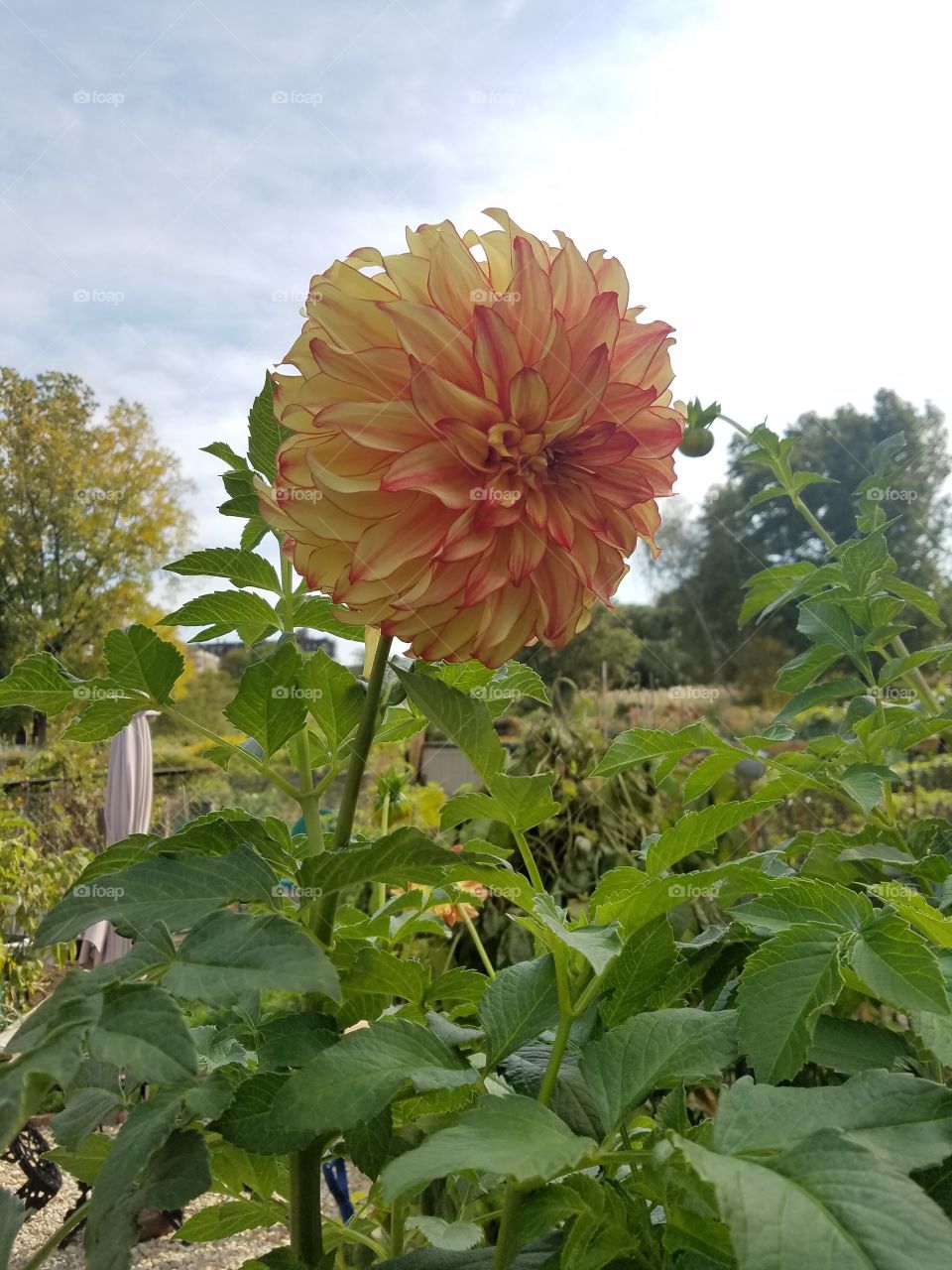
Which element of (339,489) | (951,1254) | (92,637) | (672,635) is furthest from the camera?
(672,635)

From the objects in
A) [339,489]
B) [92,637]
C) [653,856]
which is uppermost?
[92,637]

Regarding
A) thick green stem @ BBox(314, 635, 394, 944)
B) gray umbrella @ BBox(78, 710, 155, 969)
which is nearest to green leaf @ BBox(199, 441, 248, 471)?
thick green stem @ BBox(314, 635, 394, 944)

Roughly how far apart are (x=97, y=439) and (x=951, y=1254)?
9.74 m

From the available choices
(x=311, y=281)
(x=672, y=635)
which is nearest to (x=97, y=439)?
(x=672, y=635)

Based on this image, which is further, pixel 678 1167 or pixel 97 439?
pixel 97 439

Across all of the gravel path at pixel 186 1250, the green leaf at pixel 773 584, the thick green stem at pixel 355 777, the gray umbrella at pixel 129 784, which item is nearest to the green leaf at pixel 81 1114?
the thick green stem at pixel 355 777

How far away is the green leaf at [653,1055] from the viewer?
260mm

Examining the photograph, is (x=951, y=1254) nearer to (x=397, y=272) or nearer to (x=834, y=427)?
(x=397, y=272)

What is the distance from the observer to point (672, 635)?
42.5ft

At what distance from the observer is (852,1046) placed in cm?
30

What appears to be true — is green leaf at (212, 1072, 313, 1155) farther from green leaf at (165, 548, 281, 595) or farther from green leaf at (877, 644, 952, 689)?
green leaf at (877, 644, 952, 689)

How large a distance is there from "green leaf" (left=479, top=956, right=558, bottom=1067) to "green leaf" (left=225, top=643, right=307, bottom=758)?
112mm

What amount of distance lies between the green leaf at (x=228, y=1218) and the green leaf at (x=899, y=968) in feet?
0.79

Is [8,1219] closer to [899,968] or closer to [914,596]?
[899,968]
